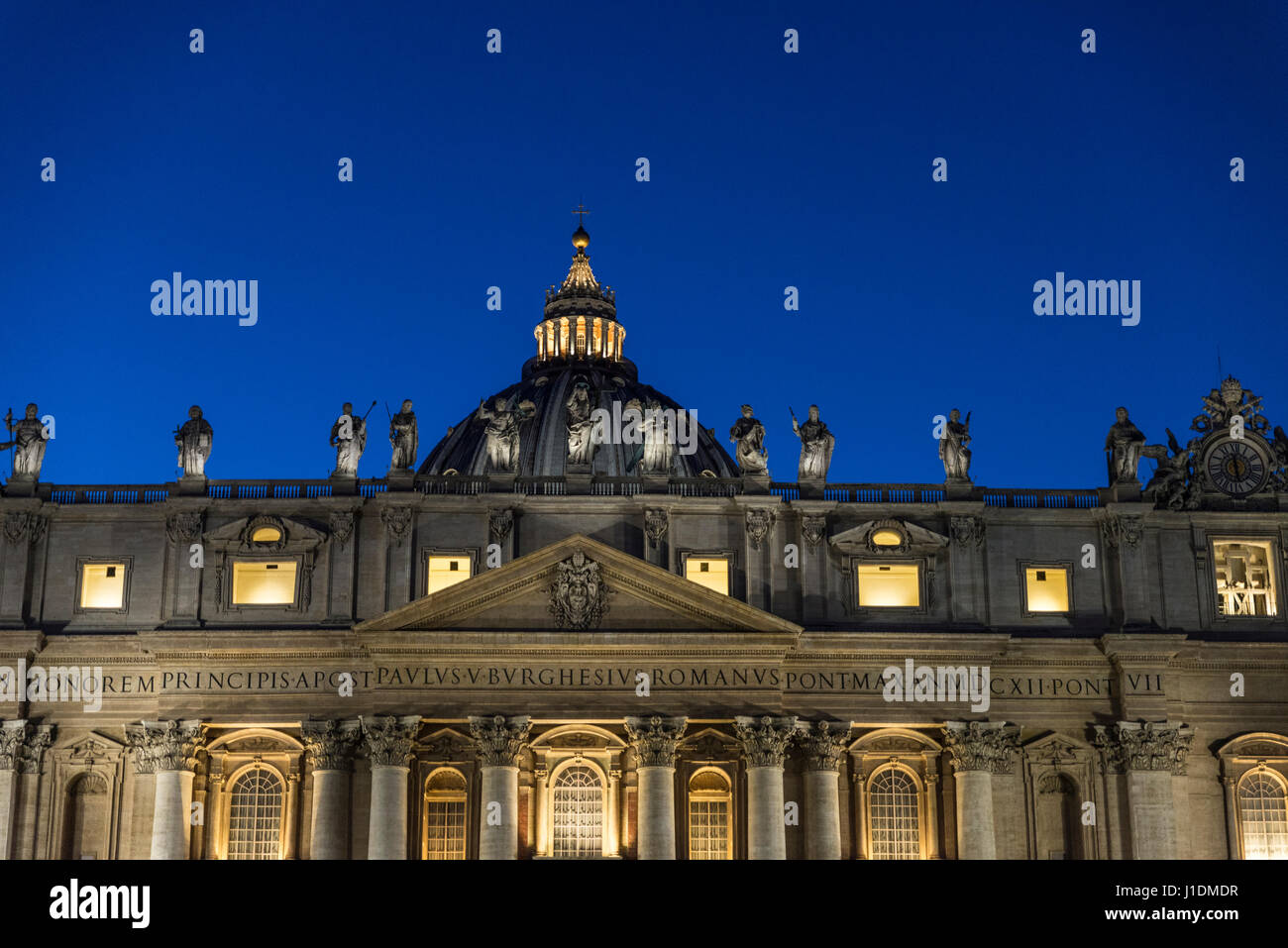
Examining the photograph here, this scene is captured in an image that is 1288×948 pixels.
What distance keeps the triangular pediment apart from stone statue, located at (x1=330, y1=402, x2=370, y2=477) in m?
6.54

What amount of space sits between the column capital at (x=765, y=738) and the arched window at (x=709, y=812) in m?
2.26

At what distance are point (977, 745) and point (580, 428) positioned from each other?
17863 millimetres

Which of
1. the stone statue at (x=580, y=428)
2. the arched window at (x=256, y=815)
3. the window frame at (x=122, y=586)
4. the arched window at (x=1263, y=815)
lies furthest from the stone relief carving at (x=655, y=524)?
the arched window at (x=1263, y=815)

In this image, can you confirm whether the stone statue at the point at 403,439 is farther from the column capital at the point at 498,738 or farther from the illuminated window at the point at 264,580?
the column capital at the point at 498,738

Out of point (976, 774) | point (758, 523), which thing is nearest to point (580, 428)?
point (758, 523)

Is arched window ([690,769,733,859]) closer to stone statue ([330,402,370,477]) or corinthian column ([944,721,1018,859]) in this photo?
corinthian column ([944,721,1018,859])

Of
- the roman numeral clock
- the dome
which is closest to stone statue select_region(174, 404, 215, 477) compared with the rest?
the dome

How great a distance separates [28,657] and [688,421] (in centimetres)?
4392

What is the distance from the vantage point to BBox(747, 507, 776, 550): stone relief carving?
6944 centimetres

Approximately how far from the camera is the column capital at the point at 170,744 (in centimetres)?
6588

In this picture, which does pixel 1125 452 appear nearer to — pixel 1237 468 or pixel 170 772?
pixel 1237 468
